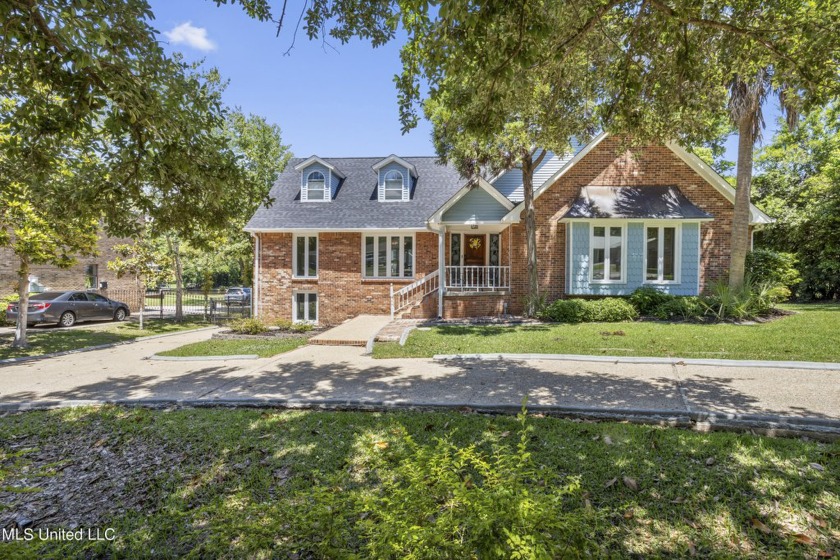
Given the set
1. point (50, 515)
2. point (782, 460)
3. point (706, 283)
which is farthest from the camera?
point (706, 283)

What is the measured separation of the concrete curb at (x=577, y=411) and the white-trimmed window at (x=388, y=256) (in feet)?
36.0

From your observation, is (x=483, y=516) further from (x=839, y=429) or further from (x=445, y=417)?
(x=839, y=429)

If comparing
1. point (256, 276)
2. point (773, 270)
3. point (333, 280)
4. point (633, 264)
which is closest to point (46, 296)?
point (256, 276)

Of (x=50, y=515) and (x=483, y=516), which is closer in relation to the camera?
(x=483, y=516)

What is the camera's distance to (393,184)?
1814 cm

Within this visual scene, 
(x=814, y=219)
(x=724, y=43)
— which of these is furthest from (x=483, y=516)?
(x=814, y=219)

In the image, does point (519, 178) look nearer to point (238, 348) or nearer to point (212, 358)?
point (238, 348)

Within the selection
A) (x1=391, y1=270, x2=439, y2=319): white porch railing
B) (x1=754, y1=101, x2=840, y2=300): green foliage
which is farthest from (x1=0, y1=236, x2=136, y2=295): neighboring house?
(x1=754, y1=101, x2=840, y2=300): green foliage

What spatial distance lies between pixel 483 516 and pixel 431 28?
521cm

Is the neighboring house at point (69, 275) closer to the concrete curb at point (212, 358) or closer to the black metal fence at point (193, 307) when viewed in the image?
the black metal fence at point (193, 307)

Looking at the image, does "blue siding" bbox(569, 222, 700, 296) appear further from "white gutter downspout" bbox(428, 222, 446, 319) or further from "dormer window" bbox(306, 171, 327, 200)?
"dormer window" bbox(306, 171, 327, 200)

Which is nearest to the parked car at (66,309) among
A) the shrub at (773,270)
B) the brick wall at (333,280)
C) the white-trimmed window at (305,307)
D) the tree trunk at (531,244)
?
the brick wall at (333,280)

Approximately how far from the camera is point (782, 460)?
3990mm

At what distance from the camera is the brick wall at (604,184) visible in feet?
49.7
